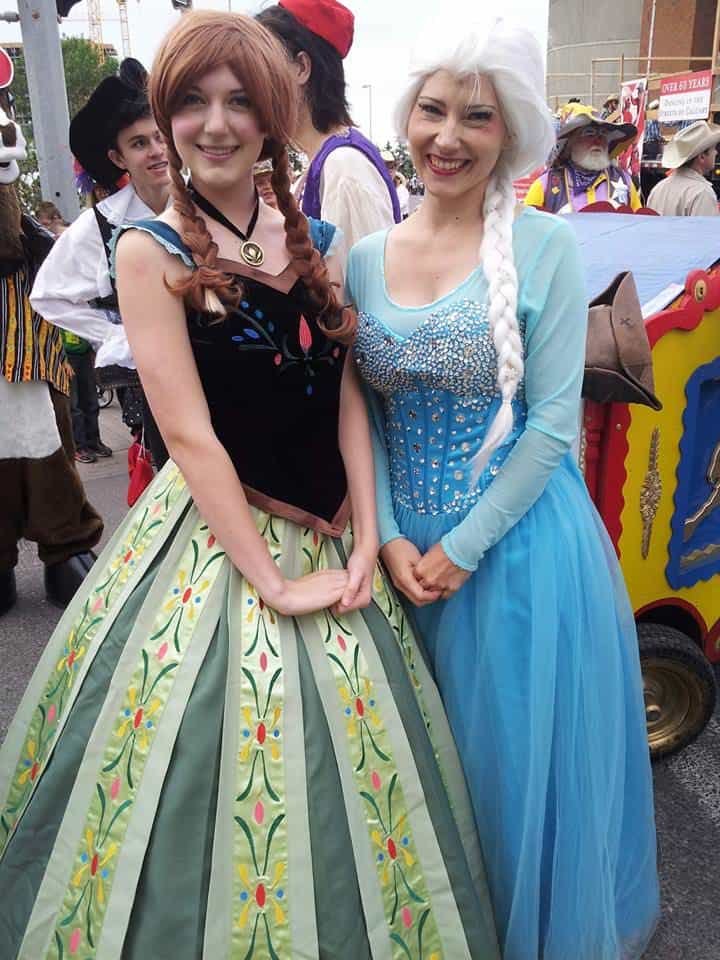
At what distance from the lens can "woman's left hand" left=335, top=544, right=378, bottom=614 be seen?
1.38 m

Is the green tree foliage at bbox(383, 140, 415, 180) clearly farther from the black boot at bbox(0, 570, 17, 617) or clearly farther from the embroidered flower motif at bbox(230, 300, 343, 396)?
the black boot at bbox(0, 570, 17, 617)

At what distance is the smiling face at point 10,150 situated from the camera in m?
2.75

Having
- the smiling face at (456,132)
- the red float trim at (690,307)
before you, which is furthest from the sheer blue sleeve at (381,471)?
the red float trim at (690,307)

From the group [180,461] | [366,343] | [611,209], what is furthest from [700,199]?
[180,461]

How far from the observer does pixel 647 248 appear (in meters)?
2.35

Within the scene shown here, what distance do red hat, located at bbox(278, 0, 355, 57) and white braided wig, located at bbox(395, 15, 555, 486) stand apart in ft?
2.50

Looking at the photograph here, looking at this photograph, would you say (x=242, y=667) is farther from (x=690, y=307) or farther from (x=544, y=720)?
(x=690, y=307)

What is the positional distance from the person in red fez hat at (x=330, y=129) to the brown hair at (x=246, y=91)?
2.13 ft

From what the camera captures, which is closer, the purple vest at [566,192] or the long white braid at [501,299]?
the long white braid at [501,299]

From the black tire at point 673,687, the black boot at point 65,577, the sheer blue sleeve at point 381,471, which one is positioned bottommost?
the black boot at point 65,577

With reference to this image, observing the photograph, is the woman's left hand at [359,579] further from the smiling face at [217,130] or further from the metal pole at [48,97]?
the metal pole at [48,97]

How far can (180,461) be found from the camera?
1.30 m

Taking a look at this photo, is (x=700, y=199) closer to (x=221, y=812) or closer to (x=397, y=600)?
(x=397, y=600)

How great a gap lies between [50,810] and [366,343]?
94 centimetres
